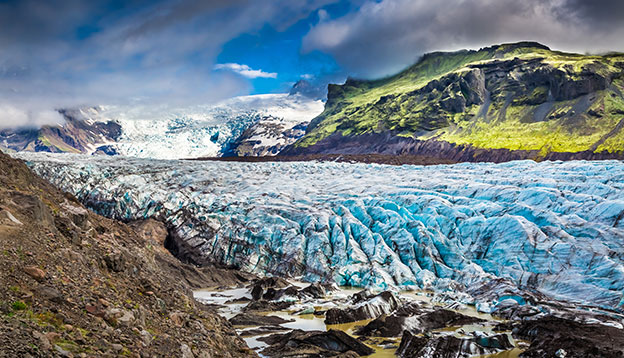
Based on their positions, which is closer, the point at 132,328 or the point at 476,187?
the point at 132,328

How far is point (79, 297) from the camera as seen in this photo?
9.02 m

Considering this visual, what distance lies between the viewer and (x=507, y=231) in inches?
1186

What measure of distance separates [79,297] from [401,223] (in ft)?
90.0

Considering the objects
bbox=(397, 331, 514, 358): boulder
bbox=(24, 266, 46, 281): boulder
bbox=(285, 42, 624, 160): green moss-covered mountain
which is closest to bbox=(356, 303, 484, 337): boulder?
bbox=(397, 331, 514, 358): boulder

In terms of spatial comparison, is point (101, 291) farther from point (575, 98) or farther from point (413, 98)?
point (413, 98)

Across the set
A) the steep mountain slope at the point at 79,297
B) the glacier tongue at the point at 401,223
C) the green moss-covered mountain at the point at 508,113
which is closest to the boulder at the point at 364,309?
the glacier tongue at the point at 401,223

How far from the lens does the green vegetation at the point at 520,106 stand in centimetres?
12244

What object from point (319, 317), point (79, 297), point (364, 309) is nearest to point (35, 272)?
point (79, 297)

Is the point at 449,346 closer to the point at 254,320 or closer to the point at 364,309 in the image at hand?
the point at 364,309

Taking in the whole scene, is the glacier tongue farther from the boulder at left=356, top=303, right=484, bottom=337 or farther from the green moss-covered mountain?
the green moss-covered mountain

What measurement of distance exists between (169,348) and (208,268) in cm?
2293

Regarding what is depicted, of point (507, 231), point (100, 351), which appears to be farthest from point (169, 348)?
point (507, 231)

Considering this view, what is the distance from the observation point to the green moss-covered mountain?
398 feet

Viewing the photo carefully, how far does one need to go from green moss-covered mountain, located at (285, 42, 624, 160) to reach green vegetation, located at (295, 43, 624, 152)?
0.88 ft
